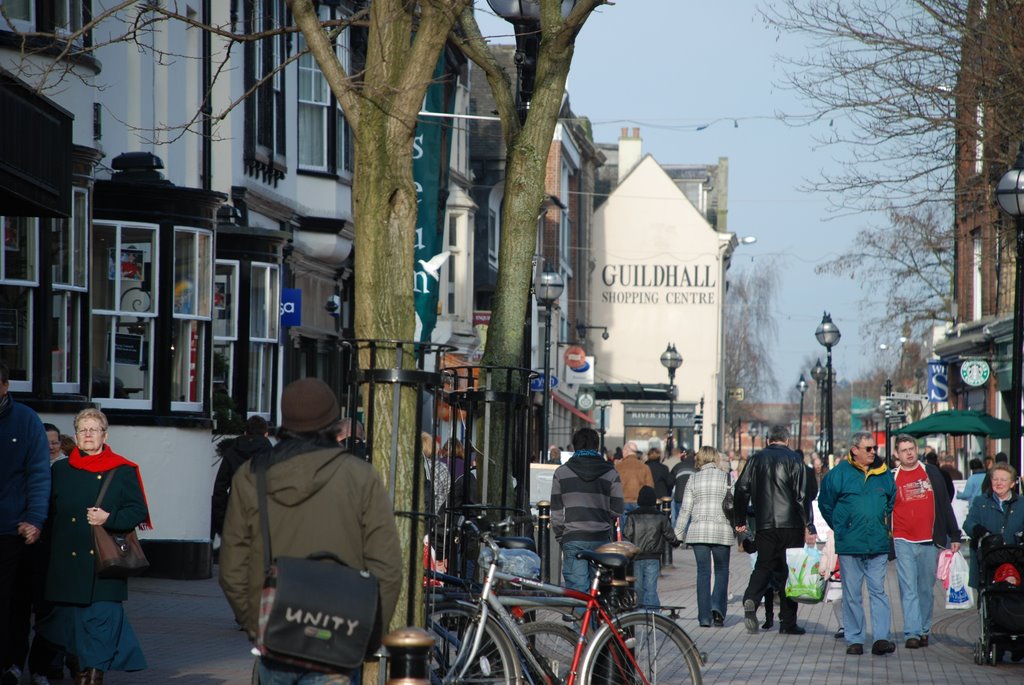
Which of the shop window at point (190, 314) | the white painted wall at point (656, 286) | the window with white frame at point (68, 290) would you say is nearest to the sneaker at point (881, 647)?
the window with white frame at point (68, 290)

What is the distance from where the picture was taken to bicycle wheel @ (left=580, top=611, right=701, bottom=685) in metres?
8.59

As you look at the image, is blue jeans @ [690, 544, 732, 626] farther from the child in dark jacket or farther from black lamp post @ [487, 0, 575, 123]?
black lamp post @ [487, 0, 575, 123]

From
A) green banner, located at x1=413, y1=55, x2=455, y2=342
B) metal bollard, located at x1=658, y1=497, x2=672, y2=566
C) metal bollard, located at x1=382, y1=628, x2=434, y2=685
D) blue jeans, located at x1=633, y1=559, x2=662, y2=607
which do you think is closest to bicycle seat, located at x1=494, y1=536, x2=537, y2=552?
metal bollard, located at x1=382, y1=628, x2=434, y2=685

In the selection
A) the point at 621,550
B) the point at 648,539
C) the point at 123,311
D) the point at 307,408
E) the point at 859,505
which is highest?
the point at 123,311

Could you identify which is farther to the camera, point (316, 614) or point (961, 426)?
point (961, 426)

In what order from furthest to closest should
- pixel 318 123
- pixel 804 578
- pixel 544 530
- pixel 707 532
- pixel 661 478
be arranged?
pixel 318 123 < pixel 661 478 < pixel 707 532 < pixel 804 578 < pixel 544 530

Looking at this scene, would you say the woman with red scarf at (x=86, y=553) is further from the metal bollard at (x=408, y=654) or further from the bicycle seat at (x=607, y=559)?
the metal bollard at (x=408, y=654)

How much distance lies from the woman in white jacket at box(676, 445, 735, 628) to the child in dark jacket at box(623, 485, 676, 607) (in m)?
0.30

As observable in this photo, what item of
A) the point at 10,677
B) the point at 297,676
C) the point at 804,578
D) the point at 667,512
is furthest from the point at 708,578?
the point at 297,676

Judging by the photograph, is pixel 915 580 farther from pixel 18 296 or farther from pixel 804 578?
pixel 18 296

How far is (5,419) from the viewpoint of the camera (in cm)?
929

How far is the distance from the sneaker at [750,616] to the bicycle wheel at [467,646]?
717cm

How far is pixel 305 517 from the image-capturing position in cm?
Result: 587

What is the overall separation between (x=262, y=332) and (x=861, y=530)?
11.4m
